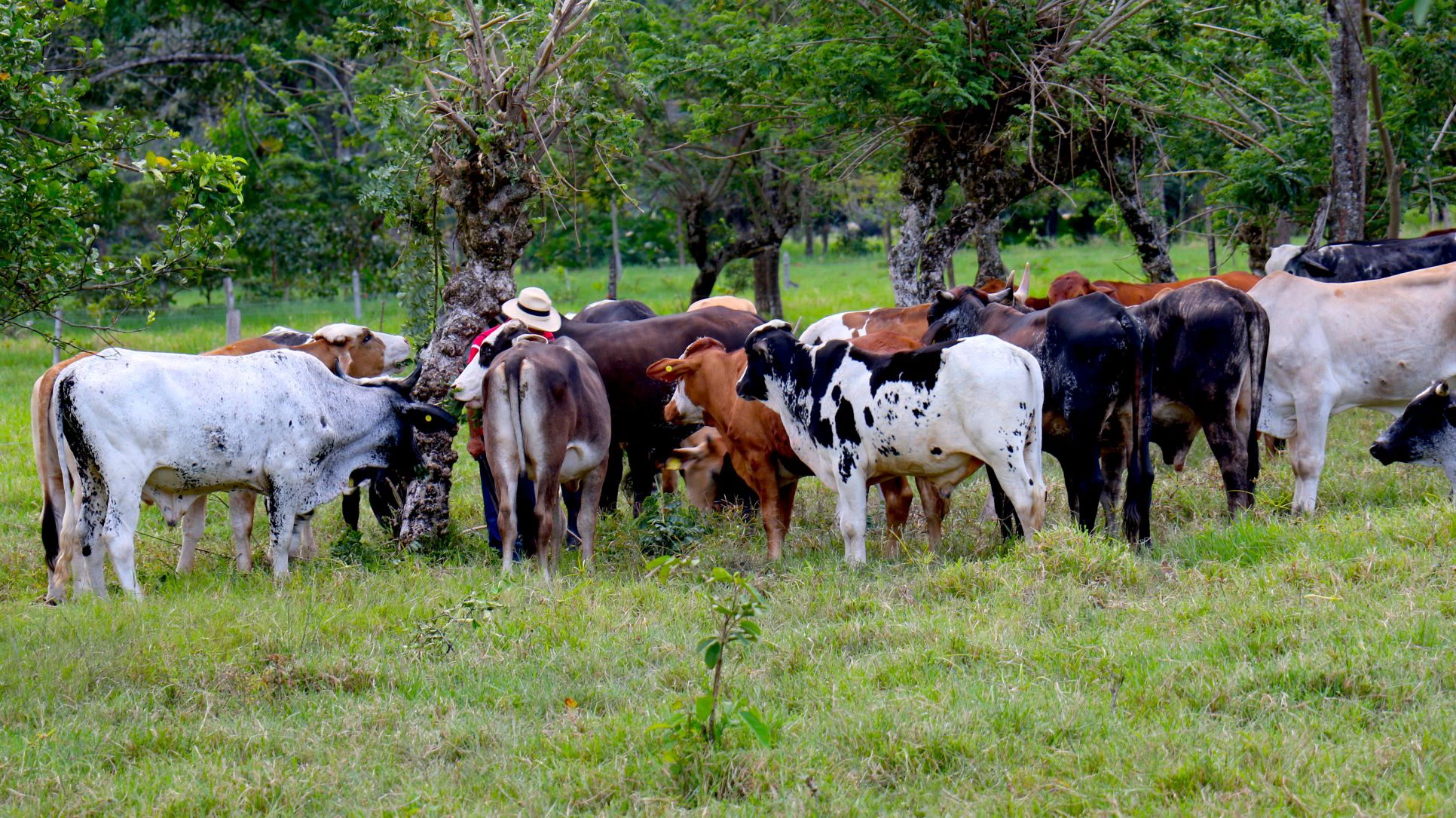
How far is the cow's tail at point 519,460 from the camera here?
8188 millimetres

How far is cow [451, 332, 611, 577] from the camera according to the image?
8.21m

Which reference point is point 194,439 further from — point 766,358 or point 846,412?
point 846,412

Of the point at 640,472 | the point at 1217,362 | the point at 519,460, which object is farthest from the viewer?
the point at 640,472

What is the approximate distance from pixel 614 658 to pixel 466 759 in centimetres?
120

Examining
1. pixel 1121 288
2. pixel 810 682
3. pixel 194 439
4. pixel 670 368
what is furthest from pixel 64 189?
pixel 1121 288

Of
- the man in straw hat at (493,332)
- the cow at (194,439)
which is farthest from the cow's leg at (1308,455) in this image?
the cow at (194,439)

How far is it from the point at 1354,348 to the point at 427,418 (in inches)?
245

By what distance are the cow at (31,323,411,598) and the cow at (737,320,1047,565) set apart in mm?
2975

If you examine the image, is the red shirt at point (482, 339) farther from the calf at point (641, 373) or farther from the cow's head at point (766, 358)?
the cow's head at point (766, 358)

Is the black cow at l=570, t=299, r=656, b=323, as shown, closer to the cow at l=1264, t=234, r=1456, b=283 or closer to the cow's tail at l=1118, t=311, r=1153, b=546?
the cow's tail at l=1118, t=311, r=1153, b=546

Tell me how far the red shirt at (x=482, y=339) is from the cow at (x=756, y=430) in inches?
32.8

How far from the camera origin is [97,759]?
5188mm

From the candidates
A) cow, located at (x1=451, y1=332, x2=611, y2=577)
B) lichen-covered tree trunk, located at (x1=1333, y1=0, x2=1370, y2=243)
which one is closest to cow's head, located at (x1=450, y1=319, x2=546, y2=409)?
cow, located at (x1=451, y1=332, x2=611, y2=577)

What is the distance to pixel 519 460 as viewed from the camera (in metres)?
8.34
